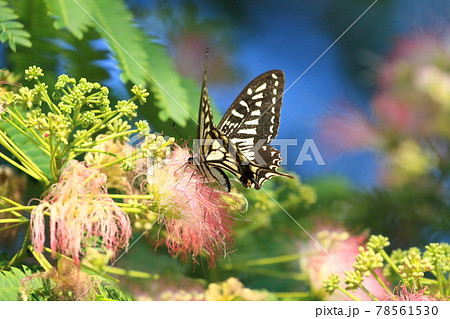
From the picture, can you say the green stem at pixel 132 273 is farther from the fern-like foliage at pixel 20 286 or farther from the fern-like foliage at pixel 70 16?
the fern-like foliage at pixel 70 16

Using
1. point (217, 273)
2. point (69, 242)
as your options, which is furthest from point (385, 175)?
point (69, 242)

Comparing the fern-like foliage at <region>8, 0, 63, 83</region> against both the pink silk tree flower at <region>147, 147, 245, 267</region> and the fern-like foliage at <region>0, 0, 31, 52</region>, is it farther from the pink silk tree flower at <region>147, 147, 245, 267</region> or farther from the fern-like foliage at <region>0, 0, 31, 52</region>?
the pink silk tree flower at <region>147, 147, 245, 267</region>

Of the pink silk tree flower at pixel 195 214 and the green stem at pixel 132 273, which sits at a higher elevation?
Answer: the pink silk tree flower at pixel 195 214

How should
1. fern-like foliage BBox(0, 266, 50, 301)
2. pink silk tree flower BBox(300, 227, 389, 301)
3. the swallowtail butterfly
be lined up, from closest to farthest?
fern-like foliage BBox(0, 266, 50, 301)
the swallowtail butterfly
pink silk tree flower BBox(300, 227, 389, 301)

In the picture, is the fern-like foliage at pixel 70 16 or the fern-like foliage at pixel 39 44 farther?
the fern-like foliage at pixel 39 44

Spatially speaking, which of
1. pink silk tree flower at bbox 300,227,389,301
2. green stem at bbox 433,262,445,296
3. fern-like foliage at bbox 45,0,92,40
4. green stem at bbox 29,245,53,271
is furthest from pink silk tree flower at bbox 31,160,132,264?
green stem at bbox 433,262,445,296

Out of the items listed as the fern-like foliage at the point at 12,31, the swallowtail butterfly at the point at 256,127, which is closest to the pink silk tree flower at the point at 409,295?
the swallowtail butterfly at the point at 256,127
